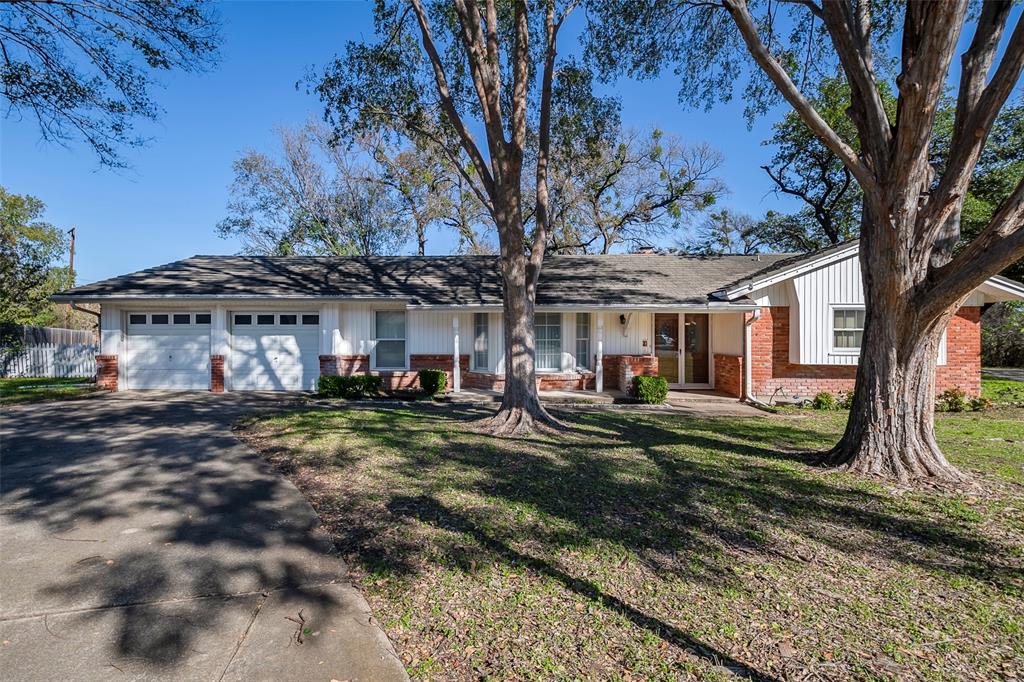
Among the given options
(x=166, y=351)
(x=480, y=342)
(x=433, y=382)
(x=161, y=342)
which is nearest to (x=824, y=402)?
(x=480, y=342)

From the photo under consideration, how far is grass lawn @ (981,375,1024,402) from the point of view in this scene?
512 inches

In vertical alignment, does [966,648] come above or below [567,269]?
below

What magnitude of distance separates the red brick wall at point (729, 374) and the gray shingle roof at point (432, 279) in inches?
74.1

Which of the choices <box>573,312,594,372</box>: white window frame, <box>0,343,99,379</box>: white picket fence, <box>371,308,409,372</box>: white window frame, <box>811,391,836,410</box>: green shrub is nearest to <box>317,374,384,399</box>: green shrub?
<box>371,308,409,372</box>: white window frame

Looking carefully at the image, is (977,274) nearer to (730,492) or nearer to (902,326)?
(902,326)

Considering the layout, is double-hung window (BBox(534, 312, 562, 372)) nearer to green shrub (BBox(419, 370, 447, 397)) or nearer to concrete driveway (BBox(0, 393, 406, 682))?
green shrub (BBox(419, 370, 447, 397))

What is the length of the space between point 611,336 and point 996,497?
9561 mm

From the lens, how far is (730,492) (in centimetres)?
553

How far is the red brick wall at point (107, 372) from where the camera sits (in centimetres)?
1388

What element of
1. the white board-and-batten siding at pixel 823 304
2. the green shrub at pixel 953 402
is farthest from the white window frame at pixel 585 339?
the green shrub at pixel 953 402

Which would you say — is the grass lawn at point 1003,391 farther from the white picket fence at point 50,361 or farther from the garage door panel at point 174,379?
the white picket fence at point 50,361

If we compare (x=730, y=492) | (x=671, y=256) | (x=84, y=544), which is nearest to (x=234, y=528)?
(x=84, y=544)

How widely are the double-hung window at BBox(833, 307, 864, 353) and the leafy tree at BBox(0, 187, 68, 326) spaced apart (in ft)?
104

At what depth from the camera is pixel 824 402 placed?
12.0m
